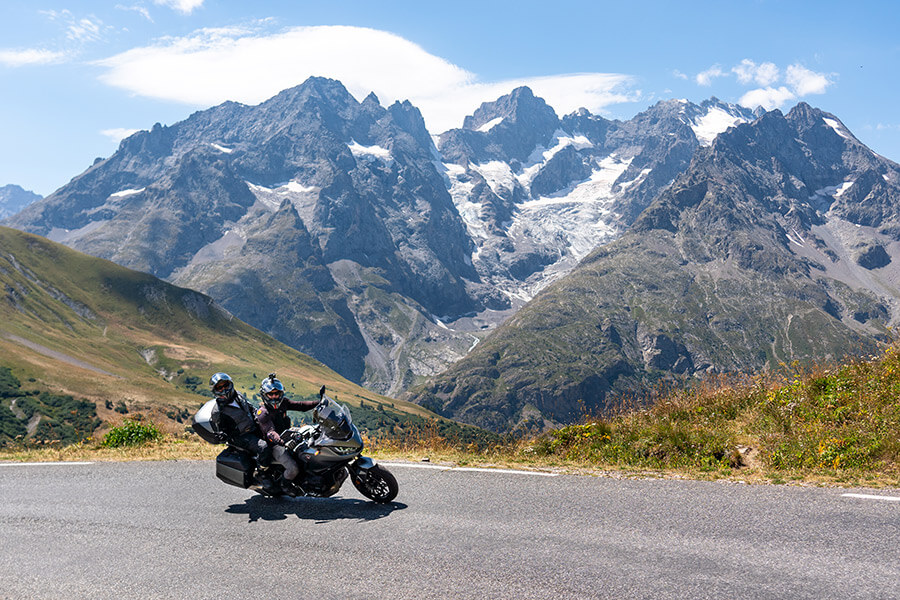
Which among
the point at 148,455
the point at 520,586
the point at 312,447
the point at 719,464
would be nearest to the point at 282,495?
the point at 312,447

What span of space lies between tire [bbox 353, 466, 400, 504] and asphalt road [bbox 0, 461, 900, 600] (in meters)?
0.28

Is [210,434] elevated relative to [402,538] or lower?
elevated

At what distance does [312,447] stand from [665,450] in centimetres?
779

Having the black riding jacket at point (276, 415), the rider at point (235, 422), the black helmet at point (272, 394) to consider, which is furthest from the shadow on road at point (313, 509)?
the black helmet at point (272, 394)

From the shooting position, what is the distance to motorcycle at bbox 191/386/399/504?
427 inches

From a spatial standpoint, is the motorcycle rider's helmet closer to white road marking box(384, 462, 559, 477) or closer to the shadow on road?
the shadow on road

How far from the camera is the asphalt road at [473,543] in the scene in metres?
7.57

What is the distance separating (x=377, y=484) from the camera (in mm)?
11414

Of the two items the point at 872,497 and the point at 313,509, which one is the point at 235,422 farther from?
the point at 872,497

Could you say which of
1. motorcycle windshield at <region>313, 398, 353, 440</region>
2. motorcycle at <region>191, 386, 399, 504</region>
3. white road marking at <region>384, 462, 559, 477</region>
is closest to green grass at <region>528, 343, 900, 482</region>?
white road marking at <region>384, 462, 559, 477</region>

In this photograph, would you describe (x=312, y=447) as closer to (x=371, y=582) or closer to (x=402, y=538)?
(x=402, y=538)

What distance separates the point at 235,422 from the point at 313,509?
2.28 metres

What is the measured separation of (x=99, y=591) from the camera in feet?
27.7

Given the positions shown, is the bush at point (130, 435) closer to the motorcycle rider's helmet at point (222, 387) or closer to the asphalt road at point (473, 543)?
the asphalt road at point (473, 543)
